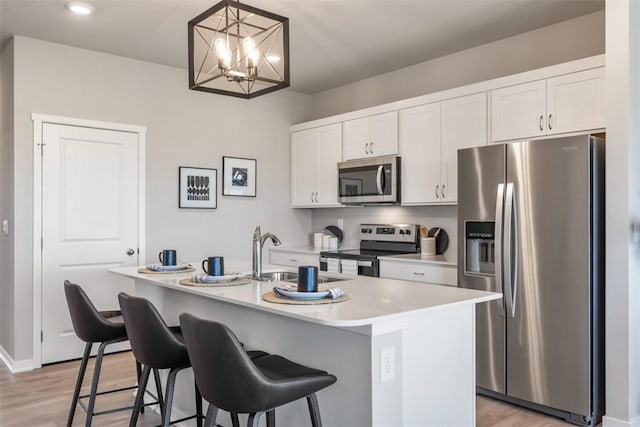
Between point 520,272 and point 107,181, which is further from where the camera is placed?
point 107,181

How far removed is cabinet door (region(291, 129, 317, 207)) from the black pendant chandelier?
2.64 metres

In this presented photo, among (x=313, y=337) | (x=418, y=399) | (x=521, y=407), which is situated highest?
(x=313, y=337)

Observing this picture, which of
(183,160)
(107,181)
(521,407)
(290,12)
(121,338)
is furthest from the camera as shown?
(183,160)

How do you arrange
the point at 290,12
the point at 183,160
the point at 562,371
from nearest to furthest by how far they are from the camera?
the point at 562,371 < the point at 290,12 < the point at 183,160

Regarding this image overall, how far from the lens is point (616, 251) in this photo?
111 inches

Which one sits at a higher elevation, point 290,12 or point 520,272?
point 290,12

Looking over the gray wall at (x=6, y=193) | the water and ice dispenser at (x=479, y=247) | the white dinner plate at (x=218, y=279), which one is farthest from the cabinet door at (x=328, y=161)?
the gray wall at (x=6, y=193)

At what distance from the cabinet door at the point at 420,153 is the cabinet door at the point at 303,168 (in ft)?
4.06

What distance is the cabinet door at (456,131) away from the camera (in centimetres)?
379

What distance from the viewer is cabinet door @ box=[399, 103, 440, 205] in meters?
4.13

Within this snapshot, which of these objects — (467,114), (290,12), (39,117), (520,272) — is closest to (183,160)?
(39,117)

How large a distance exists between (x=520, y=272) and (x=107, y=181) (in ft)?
11.2

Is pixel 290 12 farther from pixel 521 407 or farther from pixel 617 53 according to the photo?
pixel 521 407

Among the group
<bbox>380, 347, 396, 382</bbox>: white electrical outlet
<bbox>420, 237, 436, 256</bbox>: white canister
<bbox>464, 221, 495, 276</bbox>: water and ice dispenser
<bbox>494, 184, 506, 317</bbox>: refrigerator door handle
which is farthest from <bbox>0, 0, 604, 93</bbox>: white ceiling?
<bbox>380, 347, 396, 382</bbox>: white electrical outlet
